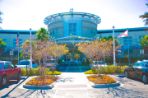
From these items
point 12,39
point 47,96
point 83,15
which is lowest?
point 47,96

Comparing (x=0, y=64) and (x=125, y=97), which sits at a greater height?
(x=0, y=64)

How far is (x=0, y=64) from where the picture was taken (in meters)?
17.4

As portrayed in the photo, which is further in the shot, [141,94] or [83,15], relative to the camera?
[83,15]

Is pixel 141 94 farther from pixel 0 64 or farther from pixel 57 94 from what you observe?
pixel 0 64

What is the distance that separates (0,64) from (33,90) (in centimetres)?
393

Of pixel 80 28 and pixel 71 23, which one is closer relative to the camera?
pixel 71 23

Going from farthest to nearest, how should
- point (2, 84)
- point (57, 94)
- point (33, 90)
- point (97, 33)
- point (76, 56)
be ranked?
point (97, 33) → point (76, 56) → point (2, 84) → point (33, 90) → point (57, 94)

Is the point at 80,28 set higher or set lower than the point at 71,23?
lower

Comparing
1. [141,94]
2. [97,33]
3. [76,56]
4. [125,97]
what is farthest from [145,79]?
[97,33]

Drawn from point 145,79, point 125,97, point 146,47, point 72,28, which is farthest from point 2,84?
point 72,28

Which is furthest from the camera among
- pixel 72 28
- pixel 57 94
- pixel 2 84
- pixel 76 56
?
pixel 72 28

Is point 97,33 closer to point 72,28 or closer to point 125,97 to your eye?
point 72,28

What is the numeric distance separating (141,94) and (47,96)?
5098 millimetres

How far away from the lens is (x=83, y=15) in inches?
2694
